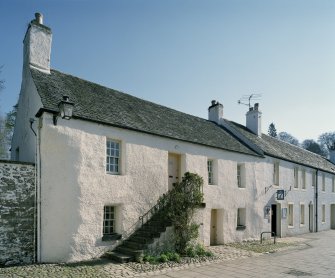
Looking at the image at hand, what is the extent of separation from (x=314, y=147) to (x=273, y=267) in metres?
72.5

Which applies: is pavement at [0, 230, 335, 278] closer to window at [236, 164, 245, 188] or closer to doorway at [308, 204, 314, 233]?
window at [236, 164, 245, 188]

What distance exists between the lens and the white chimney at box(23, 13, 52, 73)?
13906mm

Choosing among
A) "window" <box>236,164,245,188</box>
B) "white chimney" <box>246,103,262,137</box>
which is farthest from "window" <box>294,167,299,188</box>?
"window" <box>236,164,245,188</box>

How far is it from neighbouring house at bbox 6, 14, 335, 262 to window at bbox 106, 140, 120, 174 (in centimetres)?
4

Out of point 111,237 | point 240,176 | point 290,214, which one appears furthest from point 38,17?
point 290,214

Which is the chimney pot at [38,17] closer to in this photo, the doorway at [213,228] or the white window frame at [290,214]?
the doorway at [213,228]

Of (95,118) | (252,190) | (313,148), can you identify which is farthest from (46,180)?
(313,148)

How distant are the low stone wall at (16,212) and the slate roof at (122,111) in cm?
245

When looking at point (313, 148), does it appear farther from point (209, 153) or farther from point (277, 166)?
point (209, 153)

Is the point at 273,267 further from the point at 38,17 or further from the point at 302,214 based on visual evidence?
the point at 302,214

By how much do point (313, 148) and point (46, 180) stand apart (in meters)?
77.0

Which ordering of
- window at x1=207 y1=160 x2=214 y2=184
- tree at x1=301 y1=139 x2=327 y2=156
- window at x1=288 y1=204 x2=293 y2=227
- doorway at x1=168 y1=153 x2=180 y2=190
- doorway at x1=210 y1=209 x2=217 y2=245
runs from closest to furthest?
1. doorway at x1=168 y1=153 x2=180 y2=190
2. doorway at x1=210 y1=209 x2=217 y2=245
3. window at x1=207 y1=160 x2=214 y2=184
4. window at x1=288 y1=204 x2=293 y2=227
5. tree at x1=301 y1=139 x2=327 y2=156

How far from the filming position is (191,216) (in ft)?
46.0

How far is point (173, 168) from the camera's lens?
651 inches
